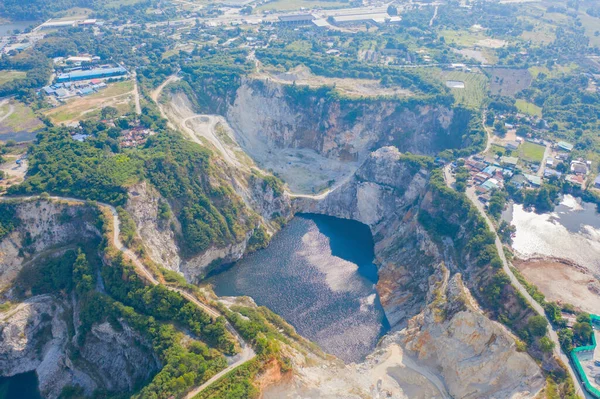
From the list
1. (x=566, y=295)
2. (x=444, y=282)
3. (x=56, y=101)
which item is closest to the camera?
(x=566, y=295)

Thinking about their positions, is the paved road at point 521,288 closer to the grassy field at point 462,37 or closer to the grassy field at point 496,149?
the grassy field at point 496,149

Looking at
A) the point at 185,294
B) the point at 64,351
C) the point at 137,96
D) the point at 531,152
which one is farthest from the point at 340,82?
the point at 64,351

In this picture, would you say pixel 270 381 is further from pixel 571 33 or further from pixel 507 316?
pixel 571 33

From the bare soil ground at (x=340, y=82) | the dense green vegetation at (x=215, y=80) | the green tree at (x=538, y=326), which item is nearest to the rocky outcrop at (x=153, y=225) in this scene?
the dense green vegetation at (x=215, y=80)

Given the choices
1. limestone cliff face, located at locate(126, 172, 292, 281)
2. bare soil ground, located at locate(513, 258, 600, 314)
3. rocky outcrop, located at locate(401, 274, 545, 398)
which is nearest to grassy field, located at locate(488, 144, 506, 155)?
bare soil ground, located at locate(513, 258, 600, 314)

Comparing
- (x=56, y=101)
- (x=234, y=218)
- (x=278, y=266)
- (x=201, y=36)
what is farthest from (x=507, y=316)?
(x=201, y=36)

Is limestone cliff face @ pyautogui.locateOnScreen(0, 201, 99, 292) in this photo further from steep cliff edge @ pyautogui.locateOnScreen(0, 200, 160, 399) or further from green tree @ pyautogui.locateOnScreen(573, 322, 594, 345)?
green tree @ pyautogui.locateOnScreen(573, 322, 594, 345)

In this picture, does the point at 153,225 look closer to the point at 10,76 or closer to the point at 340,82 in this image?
the point at 340,82
